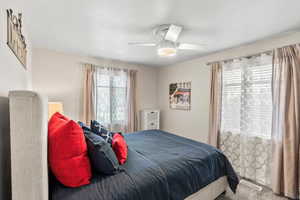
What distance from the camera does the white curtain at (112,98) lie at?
3.66m

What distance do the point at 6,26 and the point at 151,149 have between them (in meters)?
1.88

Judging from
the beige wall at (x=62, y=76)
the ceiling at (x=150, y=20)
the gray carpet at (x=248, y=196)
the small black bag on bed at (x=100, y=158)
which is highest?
the ceiling at (x=150, y=20)

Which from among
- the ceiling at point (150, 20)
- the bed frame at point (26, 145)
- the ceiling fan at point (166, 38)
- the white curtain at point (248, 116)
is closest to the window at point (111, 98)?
the ceiling at point (150, 20)

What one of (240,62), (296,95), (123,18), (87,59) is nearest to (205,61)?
(240,62)

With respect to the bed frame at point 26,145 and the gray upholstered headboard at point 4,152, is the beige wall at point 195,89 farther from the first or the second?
the gray upholstered headboard at point 4,152

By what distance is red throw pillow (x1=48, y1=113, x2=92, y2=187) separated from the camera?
1085mm

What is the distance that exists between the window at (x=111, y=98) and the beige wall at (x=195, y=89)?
1246mm

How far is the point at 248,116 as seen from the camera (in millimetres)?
2680

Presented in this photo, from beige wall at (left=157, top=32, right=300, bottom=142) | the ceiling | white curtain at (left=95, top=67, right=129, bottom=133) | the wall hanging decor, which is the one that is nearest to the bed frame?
the ceiling

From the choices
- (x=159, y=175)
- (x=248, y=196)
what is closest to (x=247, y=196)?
(x=248, y=196)

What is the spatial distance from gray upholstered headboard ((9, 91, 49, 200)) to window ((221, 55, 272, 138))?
2996mm

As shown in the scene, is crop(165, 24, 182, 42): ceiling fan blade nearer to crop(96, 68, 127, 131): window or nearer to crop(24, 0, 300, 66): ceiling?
crop(24, 0, 300, 66): ceiling

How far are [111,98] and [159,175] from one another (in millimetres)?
2754

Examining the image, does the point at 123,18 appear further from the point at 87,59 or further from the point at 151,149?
the point at 87,59
